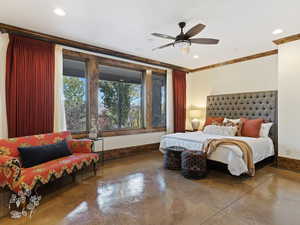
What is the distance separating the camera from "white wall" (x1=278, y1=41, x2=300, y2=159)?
10.9 ft

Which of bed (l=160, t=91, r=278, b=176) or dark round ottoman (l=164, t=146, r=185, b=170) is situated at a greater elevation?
bed (l=160, t=91, r=278, b=176)

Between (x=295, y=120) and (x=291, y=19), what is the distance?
1.91 meters

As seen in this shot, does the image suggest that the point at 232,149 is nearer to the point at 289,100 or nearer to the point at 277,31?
the point at 289,100

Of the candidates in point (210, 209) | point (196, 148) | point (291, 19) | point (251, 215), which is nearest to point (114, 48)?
point (196, 148)

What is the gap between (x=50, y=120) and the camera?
3.29 meters

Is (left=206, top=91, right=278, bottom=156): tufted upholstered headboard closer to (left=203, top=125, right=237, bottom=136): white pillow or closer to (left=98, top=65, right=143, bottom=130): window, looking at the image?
(left=203, top=125, right=237, bottom=136): white pillow

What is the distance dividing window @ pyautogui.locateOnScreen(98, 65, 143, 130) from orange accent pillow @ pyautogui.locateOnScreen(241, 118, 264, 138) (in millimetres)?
2772

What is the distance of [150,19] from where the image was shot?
2.69 metres

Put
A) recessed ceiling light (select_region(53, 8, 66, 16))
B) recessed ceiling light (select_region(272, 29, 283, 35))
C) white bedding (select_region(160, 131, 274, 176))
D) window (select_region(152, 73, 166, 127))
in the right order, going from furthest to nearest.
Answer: window (select_region(152, 73, 166, 127)) → recessed ceiling light (select_region(272, 29, 283, 35)) → white bedding (select_region(160, 131, 274, 176)) → recessed ceiling light (select_region(53, 8, 66, 16))

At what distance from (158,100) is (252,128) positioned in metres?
2.74

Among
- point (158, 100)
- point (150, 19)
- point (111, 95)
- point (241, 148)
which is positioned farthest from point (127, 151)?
point (150, 19)

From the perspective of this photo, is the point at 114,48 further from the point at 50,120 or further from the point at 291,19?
the point at 291,19

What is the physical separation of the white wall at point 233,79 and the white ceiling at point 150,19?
624mm

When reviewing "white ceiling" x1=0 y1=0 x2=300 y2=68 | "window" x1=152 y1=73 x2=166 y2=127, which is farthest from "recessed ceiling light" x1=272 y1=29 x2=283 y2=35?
"window" x1=152 y1=73 x2=166 y2=127
